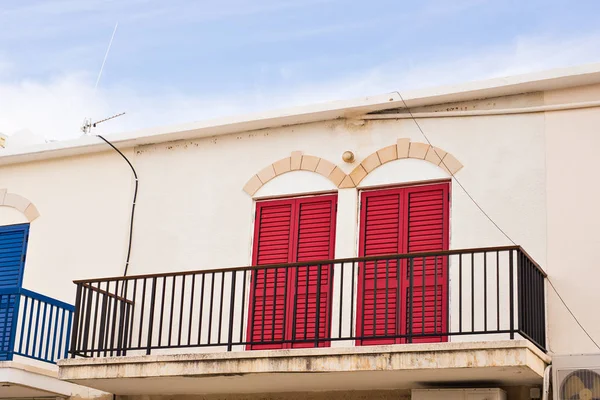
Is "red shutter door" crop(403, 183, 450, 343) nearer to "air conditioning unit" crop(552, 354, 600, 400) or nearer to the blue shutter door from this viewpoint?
"air conditioning unit" crop(552, 354, 600, 400)

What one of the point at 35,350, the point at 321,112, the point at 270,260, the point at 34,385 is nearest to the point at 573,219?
the point at 321,112

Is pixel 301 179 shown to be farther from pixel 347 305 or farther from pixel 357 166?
pixel 347 305

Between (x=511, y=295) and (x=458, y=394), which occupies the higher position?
(x=511, y=295)

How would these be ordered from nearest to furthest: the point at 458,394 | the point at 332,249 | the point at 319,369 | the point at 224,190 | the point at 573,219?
the point at 319,369 < the point at 458,394 < the point at 573,219 < the point at 332,249 < the point at 224,190

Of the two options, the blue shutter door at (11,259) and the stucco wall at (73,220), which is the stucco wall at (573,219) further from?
the blue shutter door at (11,259)

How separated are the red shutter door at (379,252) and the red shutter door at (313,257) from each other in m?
0.45

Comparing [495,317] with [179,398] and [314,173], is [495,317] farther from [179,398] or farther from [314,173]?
A: [179,398]

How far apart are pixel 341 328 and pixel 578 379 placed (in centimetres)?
293

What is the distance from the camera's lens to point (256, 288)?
47.9ft

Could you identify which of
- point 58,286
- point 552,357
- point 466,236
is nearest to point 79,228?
point 58,286

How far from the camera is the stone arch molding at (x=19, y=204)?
55.5 feet

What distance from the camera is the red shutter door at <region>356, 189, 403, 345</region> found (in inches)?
535

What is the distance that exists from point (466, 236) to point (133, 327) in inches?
188

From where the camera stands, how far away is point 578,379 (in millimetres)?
11992
